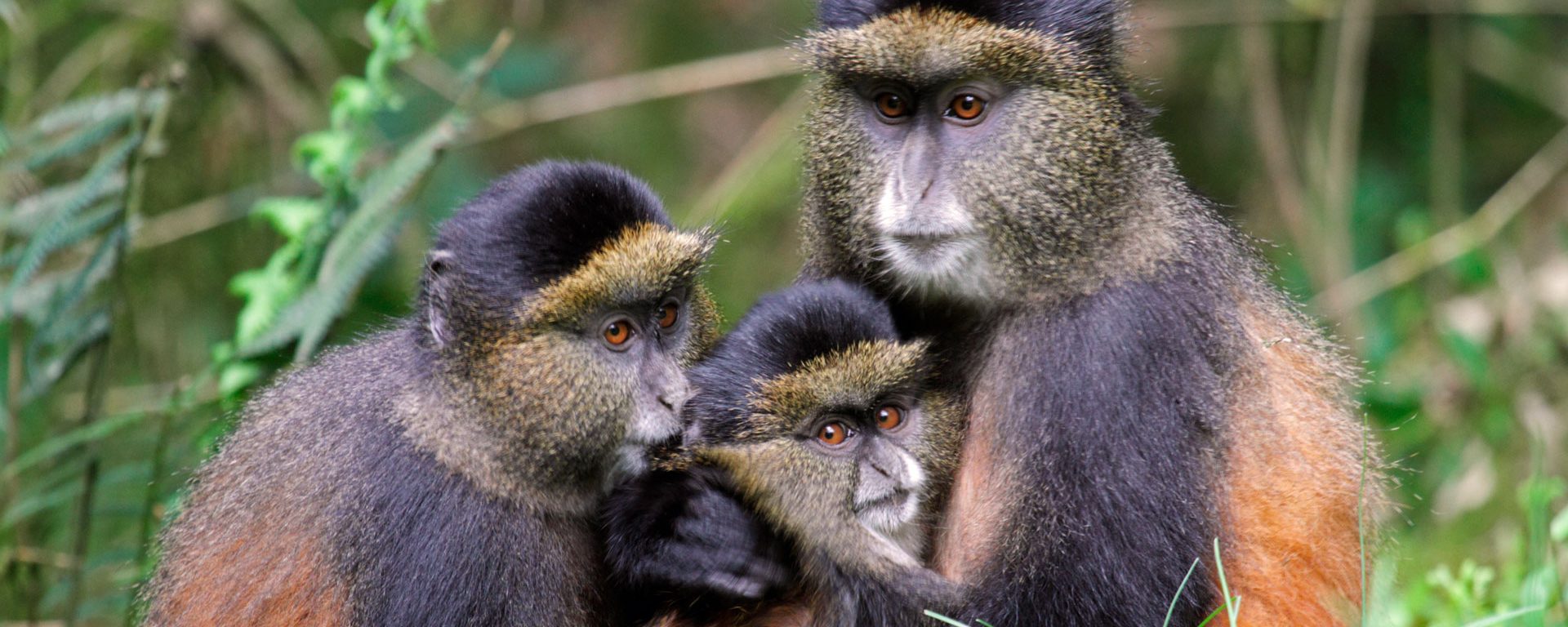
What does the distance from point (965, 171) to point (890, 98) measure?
0.37 meters

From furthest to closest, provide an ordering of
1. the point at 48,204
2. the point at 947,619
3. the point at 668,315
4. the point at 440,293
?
the point at 48,204 → the point at 668,315 → the point at 440,293 → the point at 947,619

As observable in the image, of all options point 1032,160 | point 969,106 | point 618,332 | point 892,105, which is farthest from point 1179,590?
point 618,332

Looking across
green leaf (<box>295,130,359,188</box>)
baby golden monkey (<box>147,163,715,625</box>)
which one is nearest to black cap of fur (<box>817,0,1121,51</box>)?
baby golden monkey (<box>147,163,715,625</box>)

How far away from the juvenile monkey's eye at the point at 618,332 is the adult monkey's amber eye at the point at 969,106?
106 cm

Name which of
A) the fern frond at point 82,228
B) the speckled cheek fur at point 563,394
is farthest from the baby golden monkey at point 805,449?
the fern frond at point 82,228

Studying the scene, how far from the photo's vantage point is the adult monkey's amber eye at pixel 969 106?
164 inches

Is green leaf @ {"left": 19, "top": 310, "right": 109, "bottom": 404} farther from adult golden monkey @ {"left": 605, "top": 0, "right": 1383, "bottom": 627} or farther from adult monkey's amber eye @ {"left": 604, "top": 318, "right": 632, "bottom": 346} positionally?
adult golden monkey @ {"left": 605, "top": 0, "right": 1383, "bottom": 627}

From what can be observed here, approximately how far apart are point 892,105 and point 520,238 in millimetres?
1086

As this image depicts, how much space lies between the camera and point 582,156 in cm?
967

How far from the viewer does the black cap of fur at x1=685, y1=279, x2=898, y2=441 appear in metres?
4.18

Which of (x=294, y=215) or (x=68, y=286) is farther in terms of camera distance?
(x=294, y=215)

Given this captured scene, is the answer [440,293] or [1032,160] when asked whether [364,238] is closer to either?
[440,293]

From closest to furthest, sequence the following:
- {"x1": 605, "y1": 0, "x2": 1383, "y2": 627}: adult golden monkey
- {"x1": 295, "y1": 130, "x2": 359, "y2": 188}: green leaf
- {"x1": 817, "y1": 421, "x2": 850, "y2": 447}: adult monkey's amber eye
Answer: {"x1": 605, "y1": 0, "x2": 1383, "y2": 627}: adult golden monkey < {"x1": 817, "y1": 421, "x2": 850, "y2": 447}: adult monkey's amber eye < {"x1": 295, "y1": 130, "x2": 359, "y2": 188}: green leaf

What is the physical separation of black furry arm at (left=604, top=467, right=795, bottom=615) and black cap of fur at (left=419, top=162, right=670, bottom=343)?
64 cm
